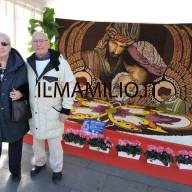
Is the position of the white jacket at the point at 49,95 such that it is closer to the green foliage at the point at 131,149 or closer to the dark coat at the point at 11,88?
the dark coat at the point at 11,88

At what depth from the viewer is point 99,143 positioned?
2.80 metres

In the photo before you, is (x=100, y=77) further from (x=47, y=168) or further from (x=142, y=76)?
(x=47, y=168)

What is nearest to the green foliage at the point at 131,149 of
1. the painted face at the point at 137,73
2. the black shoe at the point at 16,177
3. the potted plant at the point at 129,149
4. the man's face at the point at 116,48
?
the potted plant at the point at 129,149

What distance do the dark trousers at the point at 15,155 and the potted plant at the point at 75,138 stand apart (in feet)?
2.40

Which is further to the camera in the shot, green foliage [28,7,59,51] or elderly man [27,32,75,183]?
green foliage [28,7,59,51]

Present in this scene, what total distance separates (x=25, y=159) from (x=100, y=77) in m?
2.16

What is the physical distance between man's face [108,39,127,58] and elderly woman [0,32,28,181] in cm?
246

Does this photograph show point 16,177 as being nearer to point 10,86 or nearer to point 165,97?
point 10,86

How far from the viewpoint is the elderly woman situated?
1.94 metres

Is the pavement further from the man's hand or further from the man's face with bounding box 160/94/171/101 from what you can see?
the man's face with bounding box 160/94/171/101

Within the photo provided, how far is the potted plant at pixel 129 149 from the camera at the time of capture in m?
2.67

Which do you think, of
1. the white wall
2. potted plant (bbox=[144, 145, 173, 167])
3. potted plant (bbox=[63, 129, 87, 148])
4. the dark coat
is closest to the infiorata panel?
potted plant (bbox=[63, 129, 87, 148])

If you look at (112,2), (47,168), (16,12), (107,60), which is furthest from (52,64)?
(16,12)

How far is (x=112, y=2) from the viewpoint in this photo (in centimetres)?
532
